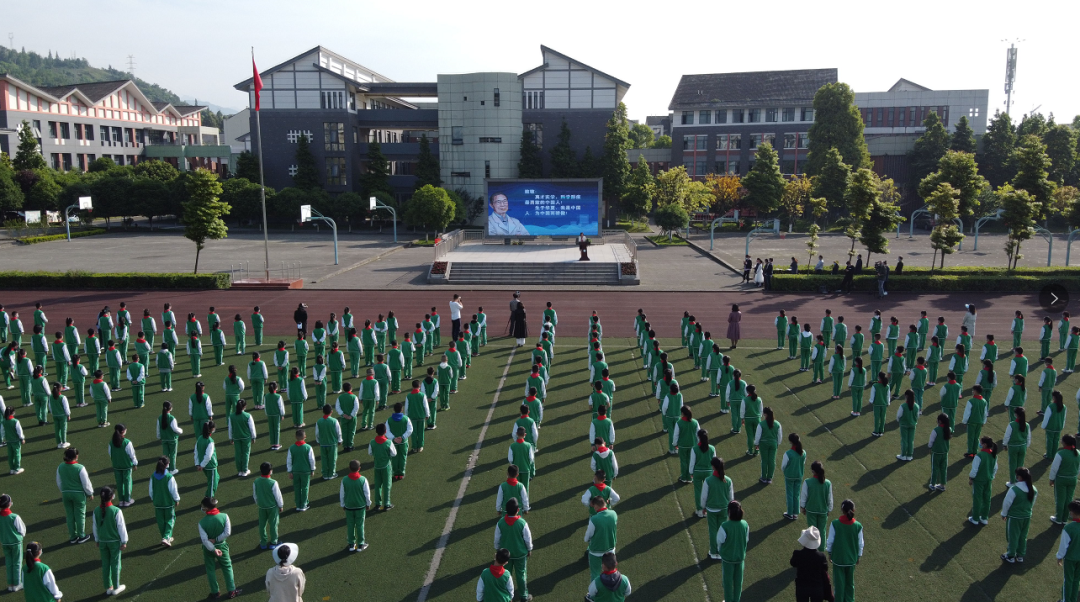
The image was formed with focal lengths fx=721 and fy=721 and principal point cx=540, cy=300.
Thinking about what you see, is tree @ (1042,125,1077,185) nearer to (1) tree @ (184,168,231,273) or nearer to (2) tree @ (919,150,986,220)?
(2) tree @ (919,150,986,220)

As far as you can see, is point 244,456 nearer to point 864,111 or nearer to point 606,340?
point 606,340

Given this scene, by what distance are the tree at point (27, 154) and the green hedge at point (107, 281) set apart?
3718cm

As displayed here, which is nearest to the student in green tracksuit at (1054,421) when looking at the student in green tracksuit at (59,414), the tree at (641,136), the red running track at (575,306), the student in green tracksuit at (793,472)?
the student in green tracksuit at (793,472)

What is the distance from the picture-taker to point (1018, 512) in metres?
8.79

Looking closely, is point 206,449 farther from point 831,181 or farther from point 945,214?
point 831,181

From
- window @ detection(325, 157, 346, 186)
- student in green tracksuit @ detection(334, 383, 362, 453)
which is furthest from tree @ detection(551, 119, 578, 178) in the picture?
student in green tracksuit @ detection(334, 383, 362, 453)

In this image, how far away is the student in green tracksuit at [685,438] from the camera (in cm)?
1098

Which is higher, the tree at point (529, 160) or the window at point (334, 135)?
the window at point (334, 135)

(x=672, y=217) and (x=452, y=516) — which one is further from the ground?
(x=672, y=217)

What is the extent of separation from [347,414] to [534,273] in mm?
21795

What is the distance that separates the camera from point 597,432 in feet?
36.5

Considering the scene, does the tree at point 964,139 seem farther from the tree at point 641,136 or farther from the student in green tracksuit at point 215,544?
the student in green tracksuit at point 215,544

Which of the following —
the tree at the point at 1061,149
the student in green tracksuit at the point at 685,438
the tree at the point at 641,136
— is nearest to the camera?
the student in green tracksuit at the point at 685,438

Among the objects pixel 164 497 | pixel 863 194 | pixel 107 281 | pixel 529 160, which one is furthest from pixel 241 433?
pixel 529 160
